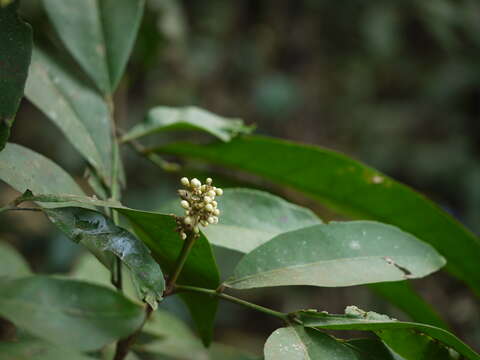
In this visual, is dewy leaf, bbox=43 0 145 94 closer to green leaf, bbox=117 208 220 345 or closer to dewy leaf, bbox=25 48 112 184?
dewy leaf, bbox=25 48 112 184

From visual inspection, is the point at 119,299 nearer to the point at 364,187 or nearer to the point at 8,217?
the point at 364,187

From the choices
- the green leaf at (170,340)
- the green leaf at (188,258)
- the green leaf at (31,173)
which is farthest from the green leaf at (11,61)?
the green leaf at (170,340)

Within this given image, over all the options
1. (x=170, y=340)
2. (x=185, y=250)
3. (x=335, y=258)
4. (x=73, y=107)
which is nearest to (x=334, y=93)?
(x=170, y=340)

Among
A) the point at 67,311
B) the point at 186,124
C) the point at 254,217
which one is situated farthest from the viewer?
the point at 186,124

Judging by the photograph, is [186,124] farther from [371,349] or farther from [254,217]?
[371,349]

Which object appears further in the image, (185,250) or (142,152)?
(142,152)

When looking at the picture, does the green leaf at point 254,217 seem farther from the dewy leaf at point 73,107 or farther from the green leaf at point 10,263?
the green leaf at point 10,263
